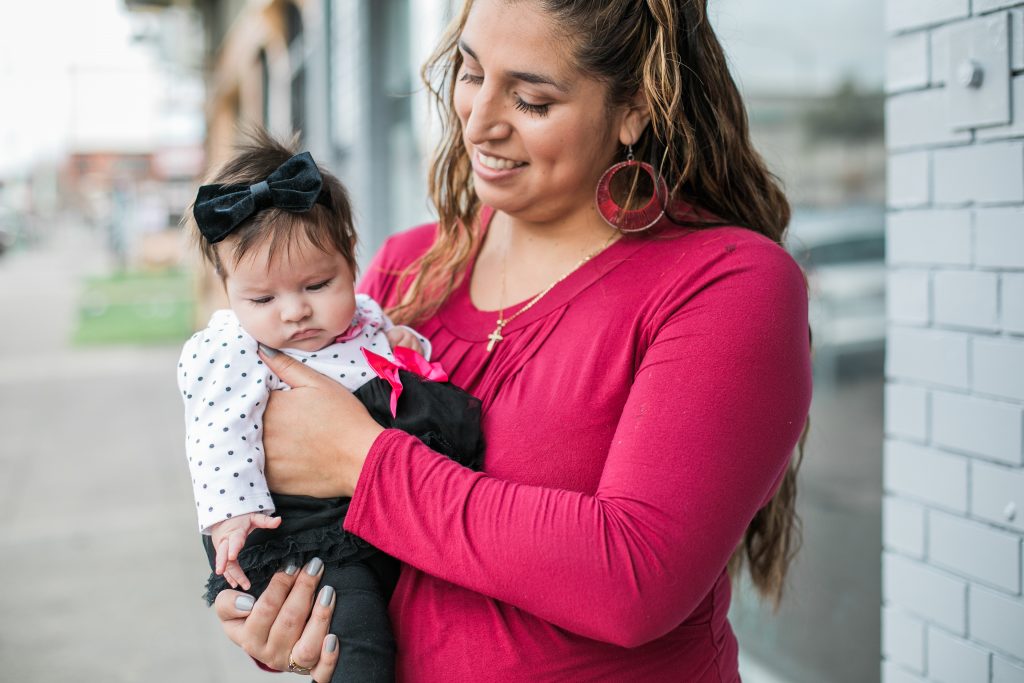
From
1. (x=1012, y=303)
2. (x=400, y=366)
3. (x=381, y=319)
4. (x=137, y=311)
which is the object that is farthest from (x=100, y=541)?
(x=137, y=311)

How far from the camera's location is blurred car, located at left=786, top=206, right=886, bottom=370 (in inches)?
150

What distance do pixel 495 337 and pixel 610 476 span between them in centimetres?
42

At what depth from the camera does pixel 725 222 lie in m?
1.58

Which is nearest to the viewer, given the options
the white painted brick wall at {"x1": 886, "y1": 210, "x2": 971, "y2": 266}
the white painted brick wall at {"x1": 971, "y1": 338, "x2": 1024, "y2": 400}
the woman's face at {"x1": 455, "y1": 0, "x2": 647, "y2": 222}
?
the woman's face at {"x1": 455, "y1": 0, "x2": 647, "y2": 222}

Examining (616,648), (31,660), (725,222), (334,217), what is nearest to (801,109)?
(725,222)

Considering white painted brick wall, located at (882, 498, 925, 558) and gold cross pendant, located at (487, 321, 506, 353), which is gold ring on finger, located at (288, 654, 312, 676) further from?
white painted brick wall, located at (882, 498, 925, 558)

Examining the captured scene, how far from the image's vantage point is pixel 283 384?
158 cm

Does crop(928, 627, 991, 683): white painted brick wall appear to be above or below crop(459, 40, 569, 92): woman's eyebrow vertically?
below

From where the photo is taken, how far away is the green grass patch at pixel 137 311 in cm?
1271

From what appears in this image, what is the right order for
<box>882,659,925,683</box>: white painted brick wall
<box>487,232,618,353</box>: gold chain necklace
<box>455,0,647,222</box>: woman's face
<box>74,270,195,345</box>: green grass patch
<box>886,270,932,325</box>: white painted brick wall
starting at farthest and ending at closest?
<box>74,270,195,345</box>: green grass patch < <box>882,659,925,683</box>: white painted brick wall < <box>886,270,932,325</box>: white painted brick wall < <box>487,232,618,353</box>: gold chain necklace < <box>455,0,647,222</box>: woman's face

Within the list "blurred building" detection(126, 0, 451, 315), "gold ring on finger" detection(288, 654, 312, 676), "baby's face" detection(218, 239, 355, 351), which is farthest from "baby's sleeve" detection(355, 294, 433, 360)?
"blurred building" detection(126, 0, 451, 315)

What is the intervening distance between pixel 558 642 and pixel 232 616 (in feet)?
1.78

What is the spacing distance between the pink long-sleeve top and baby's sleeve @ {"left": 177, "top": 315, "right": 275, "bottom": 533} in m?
0.20

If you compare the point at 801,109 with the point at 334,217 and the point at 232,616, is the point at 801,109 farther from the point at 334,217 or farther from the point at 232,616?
the point at 232,616
